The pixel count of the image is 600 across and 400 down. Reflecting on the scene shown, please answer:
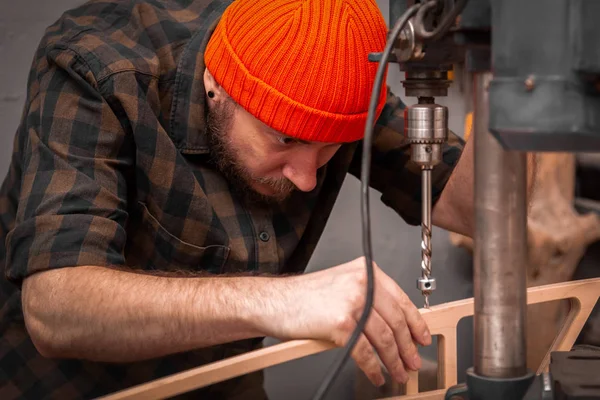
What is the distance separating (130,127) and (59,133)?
0.11 metres

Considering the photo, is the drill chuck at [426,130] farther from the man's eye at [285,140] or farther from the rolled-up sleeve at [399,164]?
the rolled-up sleeve at [399,164]

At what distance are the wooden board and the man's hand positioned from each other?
0.09 feet

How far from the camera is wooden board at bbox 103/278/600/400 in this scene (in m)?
0.86

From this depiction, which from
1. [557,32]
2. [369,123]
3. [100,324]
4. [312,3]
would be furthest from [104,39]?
[557,32]

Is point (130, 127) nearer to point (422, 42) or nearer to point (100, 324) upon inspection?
point (100, 324)

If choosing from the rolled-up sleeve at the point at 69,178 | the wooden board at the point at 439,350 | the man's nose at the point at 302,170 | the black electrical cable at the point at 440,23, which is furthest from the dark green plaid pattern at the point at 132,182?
the black electrical cable at the point at 440,23

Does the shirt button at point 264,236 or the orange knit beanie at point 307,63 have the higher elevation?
the orange knit beanie at point 307,63

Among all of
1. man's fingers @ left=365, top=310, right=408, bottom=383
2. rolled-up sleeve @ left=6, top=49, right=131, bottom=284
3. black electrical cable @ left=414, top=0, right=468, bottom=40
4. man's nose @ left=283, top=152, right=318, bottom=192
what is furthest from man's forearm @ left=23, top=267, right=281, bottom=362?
black electrical cable @ left=414, top=0, right=468, bottom=40

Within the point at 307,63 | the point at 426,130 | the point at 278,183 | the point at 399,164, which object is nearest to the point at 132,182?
the point at 278,183

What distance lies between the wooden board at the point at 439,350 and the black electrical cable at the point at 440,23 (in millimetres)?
367

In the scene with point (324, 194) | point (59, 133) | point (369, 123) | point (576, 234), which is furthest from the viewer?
point (576, 234)

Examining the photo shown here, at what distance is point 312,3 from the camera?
116 centimetres

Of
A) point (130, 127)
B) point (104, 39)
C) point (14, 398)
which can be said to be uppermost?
point (104, 39)

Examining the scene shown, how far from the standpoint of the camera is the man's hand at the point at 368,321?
908mm
